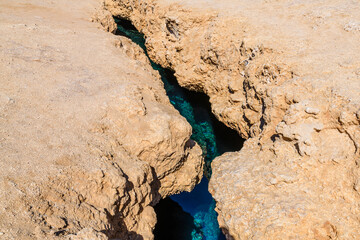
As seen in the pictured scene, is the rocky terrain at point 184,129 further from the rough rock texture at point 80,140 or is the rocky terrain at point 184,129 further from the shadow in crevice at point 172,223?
the shadow in crevice at point 172,223

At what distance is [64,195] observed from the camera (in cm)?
294

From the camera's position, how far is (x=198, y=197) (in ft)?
22.2

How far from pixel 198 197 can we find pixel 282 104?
3460mm

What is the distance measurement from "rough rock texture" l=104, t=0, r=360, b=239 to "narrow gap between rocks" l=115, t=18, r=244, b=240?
3.90 feet

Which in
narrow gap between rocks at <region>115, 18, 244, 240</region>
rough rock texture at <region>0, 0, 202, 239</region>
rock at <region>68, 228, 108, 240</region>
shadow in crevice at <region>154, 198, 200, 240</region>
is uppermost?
rock at <region>68, 228, 108, 240</region>

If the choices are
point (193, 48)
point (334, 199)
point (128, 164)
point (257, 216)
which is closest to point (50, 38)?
point (193, 48)

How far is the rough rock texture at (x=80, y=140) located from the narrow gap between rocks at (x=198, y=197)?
1.44 m

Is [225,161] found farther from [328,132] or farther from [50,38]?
[50,38]

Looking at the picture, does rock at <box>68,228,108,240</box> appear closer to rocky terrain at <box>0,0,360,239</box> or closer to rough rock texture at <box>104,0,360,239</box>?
rocky terrain at <box>0,0,360,239</box>

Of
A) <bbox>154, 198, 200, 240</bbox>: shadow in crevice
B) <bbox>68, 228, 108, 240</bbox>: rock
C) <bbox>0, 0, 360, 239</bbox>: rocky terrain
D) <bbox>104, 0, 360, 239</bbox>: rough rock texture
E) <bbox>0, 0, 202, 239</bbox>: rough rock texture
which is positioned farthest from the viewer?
<bbox>154, 198, 200, 240</bbox>: shadow in crevice

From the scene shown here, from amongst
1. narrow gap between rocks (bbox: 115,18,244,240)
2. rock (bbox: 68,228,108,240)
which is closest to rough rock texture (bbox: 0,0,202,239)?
rock (bbox: 68,228,108,240)

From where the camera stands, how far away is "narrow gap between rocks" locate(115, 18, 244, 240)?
612 centimetres

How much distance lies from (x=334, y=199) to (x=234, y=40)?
159 inches

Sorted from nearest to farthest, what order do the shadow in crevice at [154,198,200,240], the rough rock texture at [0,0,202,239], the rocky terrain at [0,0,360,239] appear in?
the rough rock texture at [0,0,202,239] < the rocky terrain at [0,0,360,239] < the shadow in crevice at [154,198,200,240]
